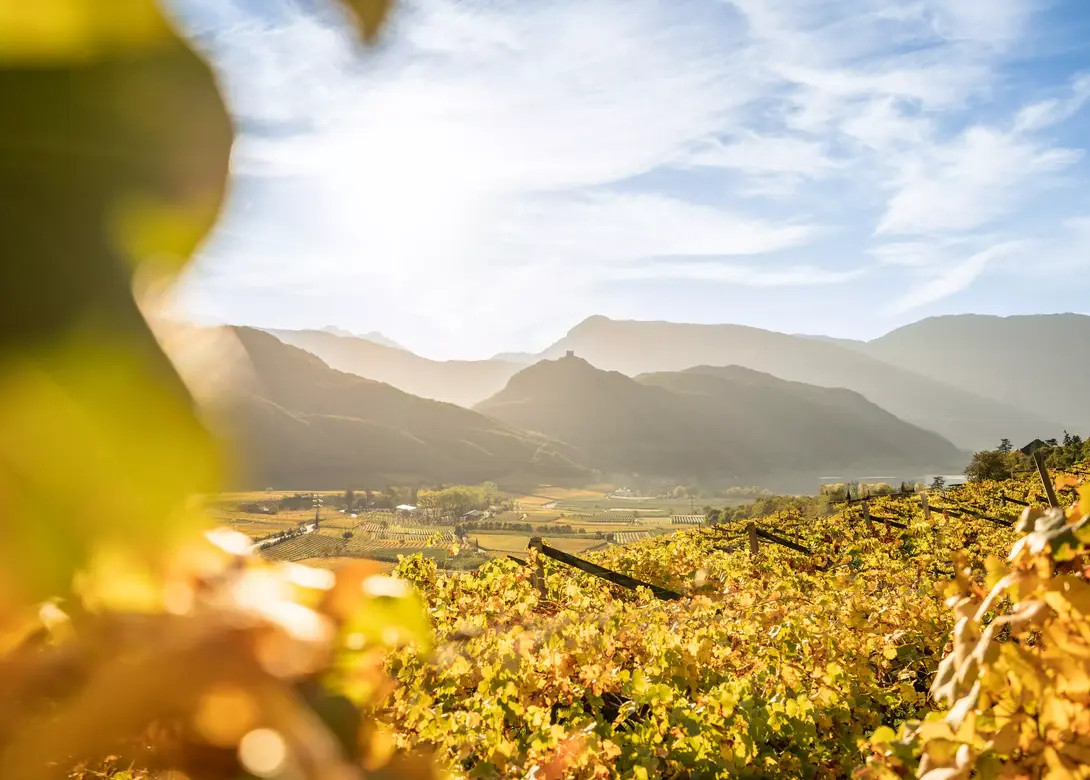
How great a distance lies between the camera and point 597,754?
11.0 feet

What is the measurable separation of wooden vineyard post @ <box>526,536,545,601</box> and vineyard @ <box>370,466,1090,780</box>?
0.22ft

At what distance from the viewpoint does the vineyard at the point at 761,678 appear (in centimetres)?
155

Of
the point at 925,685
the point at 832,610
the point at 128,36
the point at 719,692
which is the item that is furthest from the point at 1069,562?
the point at 832,610

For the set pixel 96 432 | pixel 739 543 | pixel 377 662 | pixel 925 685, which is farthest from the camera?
pixel 739 543

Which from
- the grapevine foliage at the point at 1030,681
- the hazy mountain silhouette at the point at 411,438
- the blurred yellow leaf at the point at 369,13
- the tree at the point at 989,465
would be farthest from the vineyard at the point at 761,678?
the hazy mountain silhouette at the point at 411,438

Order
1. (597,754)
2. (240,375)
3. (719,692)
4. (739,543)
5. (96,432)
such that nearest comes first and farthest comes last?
1. (96,432)
2. (240,375)
3. (597,754)
4. (719,692)
5. (739,543)

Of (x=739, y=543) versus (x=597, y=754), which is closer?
(x=597, y=754)

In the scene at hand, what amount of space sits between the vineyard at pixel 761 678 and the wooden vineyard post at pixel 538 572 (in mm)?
67

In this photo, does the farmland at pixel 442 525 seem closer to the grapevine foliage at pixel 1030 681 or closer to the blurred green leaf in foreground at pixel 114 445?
the blurred green leaf in foreground at pixel 114 445

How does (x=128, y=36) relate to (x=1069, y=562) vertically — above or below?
above

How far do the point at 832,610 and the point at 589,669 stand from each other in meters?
3.83

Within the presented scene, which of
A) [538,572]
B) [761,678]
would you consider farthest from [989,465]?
[761,678]

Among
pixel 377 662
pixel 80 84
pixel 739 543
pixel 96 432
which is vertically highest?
pixel 80 84

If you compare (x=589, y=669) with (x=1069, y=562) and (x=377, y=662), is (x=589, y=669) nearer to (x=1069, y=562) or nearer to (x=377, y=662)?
(x=1069, y=562)
